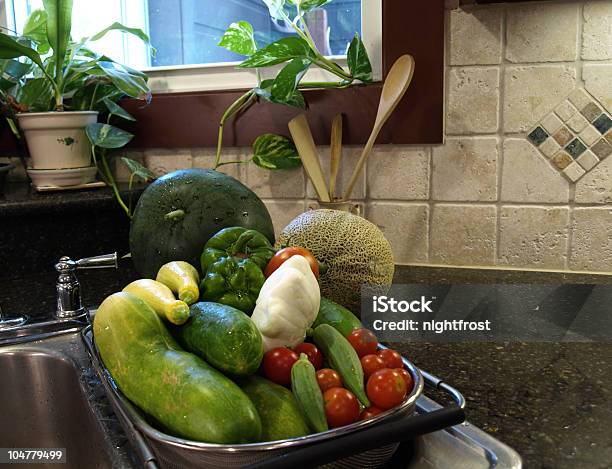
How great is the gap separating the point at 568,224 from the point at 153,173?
2.59 ft

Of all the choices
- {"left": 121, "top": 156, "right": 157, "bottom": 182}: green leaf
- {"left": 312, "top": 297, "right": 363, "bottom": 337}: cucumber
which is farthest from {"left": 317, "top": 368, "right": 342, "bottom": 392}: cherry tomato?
{"left": 121, "top": 156, "right": 157, "bottom": 182}: green leaf

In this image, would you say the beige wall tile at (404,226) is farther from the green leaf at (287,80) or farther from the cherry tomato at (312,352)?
the cherry tomato at (312,352)

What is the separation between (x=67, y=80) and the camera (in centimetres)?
125

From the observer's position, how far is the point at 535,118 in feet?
3.40

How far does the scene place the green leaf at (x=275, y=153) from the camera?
1.17 meters

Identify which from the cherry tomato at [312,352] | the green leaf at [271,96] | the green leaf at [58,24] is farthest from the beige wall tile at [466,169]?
the green leaf at [58,24]

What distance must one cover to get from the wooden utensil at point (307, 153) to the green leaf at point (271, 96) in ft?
0.09

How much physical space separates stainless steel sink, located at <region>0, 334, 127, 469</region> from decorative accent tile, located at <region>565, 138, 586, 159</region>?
0.81 m

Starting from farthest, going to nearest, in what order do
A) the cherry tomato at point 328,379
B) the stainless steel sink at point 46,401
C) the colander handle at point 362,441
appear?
1. the stainless steel sink at point 46,401
2. the cherry tomato at point 328,379
3. the colander handle at point 362,441

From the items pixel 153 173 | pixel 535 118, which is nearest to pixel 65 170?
pixel 153 173

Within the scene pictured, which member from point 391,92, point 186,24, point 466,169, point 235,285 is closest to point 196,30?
point 186,24

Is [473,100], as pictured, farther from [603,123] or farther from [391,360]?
[391,360]

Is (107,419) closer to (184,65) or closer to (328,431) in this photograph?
(328,431)

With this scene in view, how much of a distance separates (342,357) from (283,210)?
703 mm
